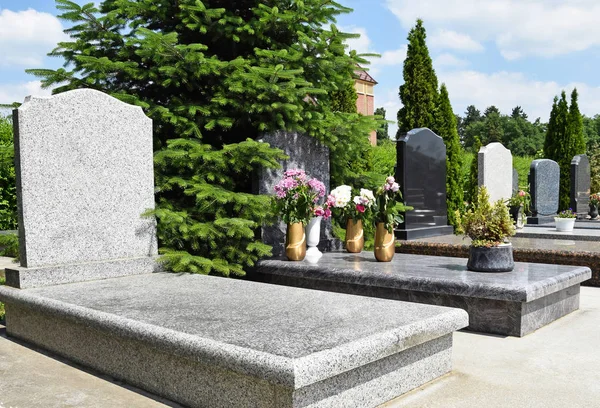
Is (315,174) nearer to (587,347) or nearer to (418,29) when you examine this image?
(587,347)

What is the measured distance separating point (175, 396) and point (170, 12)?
17.5ft

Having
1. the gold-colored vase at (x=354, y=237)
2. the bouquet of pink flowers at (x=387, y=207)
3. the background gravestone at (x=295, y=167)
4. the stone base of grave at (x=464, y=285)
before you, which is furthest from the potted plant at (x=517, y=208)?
the bouquet of pink flowers at (x=387, y=207)

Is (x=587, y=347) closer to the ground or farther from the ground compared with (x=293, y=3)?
closer to the ground

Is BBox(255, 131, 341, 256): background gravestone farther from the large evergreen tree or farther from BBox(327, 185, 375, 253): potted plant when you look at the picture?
BBox(327, 185, 375, 253): potted plant

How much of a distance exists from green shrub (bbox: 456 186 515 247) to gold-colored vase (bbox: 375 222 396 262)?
100 centimetres

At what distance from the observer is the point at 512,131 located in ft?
261

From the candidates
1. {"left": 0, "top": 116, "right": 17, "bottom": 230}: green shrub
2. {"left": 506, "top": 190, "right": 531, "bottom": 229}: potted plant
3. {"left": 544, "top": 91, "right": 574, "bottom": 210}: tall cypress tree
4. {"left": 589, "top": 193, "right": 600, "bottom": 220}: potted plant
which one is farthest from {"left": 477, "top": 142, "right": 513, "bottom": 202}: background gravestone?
{"left": 0, "top": 116, "right": 17, "bottom": 230}: green shrub

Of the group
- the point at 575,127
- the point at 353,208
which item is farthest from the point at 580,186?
the point at 353,208

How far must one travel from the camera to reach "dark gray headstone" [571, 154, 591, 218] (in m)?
16.7

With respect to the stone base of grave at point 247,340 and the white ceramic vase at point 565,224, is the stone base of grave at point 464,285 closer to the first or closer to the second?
the stone base of grave at point 247,340

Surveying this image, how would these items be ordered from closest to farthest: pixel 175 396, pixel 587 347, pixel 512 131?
pixel 175 396 < pixel 587 347 < pixel 512 131

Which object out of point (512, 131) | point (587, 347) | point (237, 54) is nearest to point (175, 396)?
point (587, 347)

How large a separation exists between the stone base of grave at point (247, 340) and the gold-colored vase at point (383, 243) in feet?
6.21

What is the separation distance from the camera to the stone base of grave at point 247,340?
3.09 m
